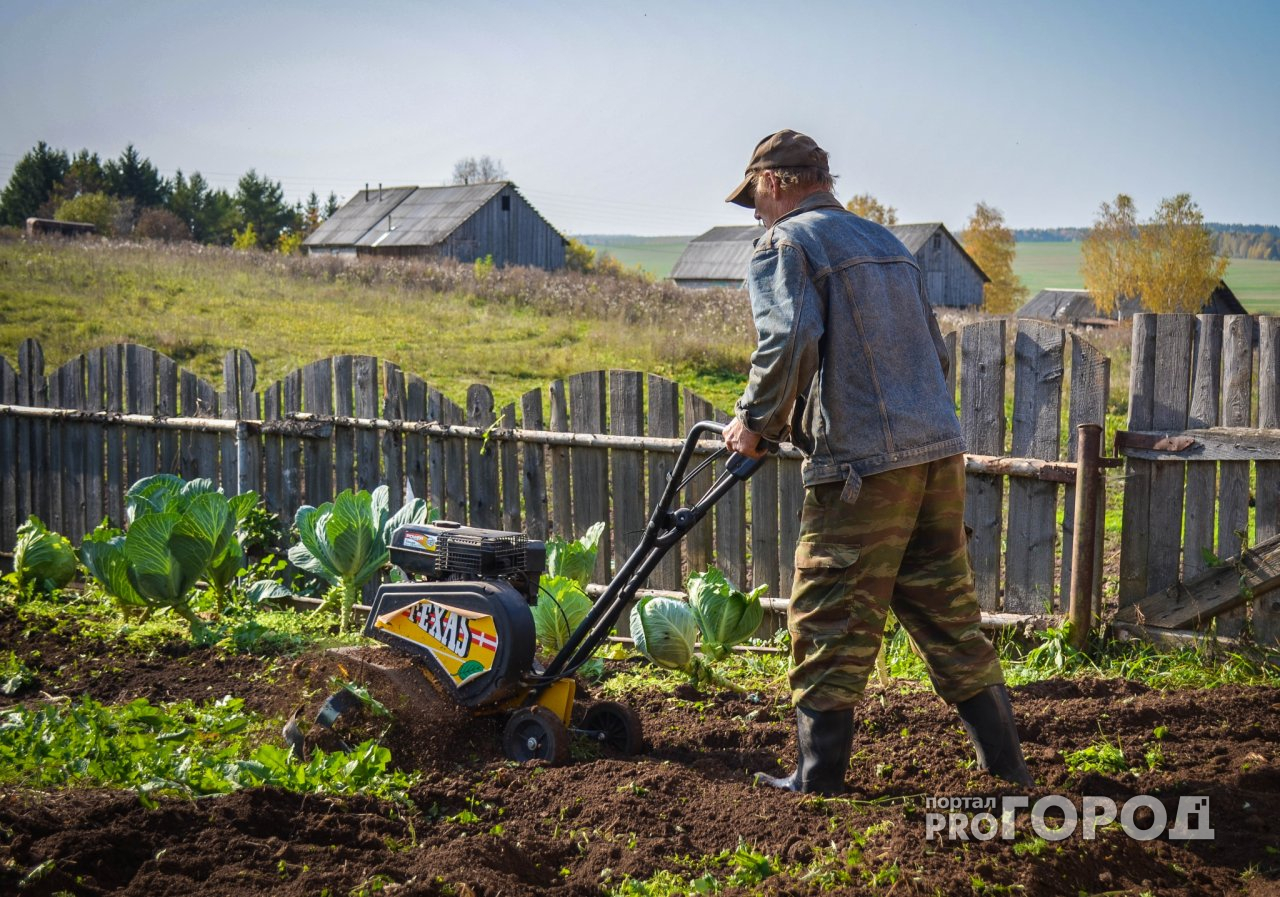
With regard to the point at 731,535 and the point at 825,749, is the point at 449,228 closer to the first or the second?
the point at 731,535

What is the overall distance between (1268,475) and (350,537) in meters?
4.49

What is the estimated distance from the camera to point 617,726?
4023mm

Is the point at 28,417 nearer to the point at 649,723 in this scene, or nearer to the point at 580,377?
the point at 580,377

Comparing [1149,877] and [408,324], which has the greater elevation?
[408,324]

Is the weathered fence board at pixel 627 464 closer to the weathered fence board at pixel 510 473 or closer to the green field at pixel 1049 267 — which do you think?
the weathered fence board at pixel 510 473

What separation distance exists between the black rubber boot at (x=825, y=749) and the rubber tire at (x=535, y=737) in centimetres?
87

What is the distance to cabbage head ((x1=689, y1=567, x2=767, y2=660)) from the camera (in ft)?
16.3

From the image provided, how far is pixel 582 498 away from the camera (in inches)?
243

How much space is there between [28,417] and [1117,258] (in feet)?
157

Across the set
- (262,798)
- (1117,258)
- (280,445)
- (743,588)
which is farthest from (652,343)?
(1117,258)

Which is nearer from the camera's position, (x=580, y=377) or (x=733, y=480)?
(x=733, y=480)

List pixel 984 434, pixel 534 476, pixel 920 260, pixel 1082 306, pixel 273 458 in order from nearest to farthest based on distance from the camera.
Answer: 1. pixel 984 434
2. pixel 534 476
3. pixel 273 458
4. pixel 920 260
5. pixel 1082 306

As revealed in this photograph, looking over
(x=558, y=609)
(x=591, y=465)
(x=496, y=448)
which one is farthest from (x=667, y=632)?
(x=496, y=448)

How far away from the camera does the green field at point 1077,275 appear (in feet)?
A: 205
